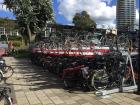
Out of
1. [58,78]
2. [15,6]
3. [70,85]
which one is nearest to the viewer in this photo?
[70,85]

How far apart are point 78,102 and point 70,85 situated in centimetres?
161

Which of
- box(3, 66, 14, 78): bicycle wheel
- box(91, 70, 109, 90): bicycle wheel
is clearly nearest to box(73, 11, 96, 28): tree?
box(3, 66, 14, 78): bicycle wheel

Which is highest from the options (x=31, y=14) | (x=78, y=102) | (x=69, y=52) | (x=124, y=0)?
(x=31, y=14)

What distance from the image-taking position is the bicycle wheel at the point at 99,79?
7360 millimetres

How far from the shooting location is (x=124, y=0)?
3318mm

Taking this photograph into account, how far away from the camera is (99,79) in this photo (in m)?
7.40

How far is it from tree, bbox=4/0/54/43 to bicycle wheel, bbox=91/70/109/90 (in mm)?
18968

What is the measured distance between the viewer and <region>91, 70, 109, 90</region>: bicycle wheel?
736 cm

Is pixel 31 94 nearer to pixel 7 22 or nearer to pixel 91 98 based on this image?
pixel 91 98

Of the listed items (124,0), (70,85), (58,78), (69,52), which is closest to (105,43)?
(69,52)

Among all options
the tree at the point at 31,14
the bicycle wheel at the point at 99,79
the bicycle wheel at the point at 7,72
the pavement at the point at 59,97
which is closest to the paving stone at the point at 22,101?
the pavement at the point at 59,97

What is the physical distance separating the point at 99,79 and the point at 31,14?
64.1ft

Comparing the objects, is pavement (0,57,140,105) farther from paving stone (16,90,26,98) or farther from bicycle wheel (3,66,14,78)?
bicycle wheel (3,66,14,78)

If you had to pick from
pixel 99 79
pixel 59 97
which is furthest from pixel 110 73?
pixel 59 97
